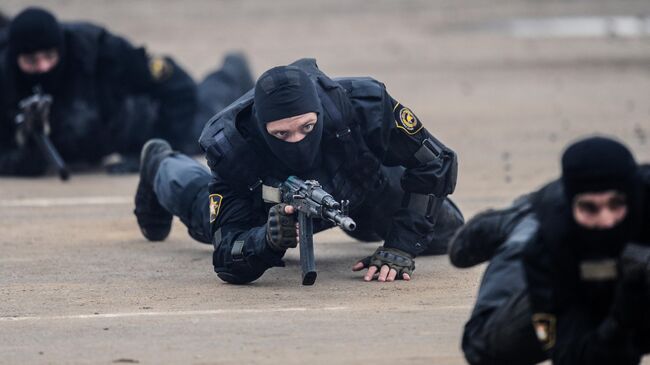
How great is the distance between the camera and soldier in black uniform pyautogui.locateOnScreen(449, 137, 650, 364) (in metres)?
5.04

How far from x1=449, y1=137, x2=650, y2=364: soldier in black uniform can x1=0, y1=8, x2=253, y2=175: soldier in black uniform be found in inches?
271

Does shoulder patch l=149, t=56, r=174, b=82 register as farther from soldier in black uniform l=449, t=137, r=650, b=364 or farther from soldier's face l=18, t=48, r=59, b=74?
soldier in black uniform l=449, t=137, r=650, b=364

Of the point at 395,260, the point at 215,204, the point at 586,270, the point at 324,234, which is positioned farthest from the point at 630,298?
the point at 324,234

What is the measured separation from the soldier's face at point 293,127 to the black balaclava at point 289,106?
2 cm

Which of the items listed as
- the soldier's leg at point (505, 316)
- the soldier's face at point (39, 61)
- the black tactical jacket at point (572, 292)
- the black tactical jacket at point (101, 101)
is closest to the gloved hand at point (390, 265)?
the soldier's leg at point (505, 316)

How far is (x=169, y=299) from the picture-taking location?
767 centimetres

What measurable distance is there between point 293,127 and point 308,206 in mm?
367

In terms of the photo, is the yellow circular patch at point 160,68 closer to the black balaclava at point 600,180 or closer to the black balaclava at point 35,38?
the black balaclava at point 35,38

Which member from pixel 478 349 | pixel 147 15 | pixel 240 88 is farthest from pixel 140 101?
pixel 147 15

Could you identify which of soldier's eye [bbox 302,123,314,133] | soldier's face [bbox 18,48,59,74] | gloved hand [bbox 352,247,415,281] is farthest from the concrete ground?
soldier's face [bbox 18,48,59,74]

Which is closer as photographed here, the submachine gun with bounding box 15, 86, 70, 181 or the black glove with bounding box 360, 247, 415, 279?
the black glove with bounding box 360, 247, 415, 279

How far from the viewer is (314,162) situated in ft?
24.9

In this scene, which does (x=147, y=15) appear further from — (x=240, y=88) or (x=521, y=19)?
(x=240, y=88)

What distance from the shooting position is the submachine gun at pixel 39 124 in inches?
476
